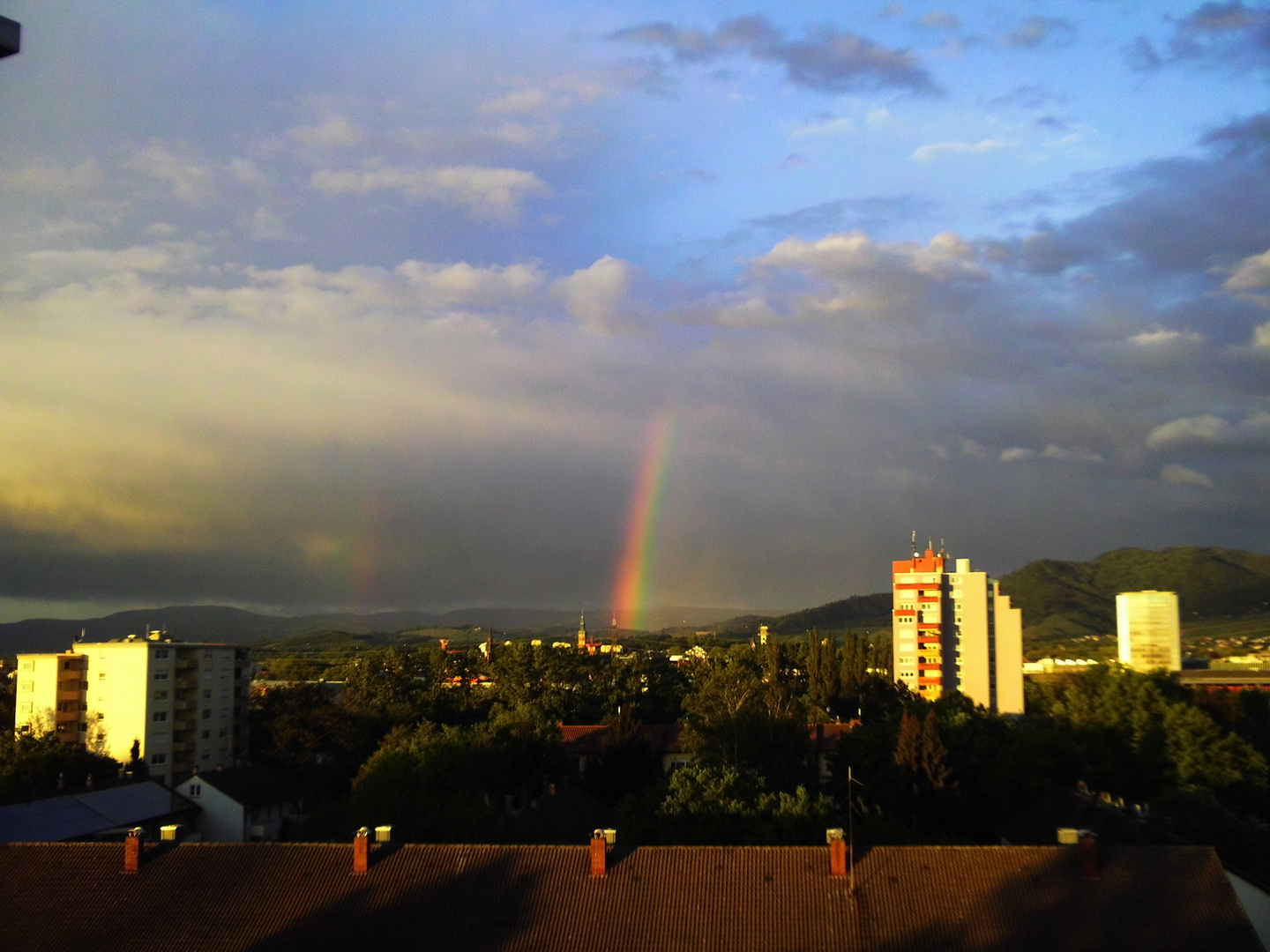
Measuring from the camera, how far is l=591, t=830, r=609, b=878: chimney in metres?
23.1

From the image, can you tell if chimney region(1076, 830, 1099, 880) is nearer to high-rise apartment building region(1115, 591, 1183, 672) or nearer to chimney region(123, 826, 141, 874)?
chimney region(123, 826, 141, 874)

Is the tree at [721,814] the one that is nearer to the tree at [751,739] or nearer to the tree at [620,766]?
the tree at [751,739]

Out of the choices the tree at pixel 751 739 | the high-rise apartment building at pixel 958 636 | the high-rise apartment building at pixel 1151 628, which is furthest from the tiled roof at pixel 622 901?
the high-rise apartment building at pixel 1151 628

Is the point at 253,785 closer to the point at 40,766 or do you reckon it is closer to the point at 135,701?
the point at 40,766

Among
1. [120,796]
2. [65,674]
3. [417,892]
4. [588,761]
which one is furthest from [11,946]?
[65,674]

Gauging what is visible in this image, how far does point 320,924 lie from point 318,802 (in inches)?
1535

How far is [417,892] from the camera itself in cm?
2269

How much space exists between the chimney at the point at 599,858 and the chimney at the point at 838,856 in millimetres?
4881

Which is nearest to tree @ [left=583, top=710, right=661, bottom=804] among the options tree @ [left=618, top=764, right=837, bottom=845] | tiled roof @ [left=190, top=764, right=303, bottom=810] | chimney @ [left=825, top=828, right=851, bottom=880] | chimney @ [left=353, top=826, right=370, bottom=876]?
tiled roof @ [left=190, top=764, right=303, bottom=810]

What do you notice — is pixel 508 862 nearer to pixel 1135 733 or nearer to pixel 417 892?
pixel 417 892

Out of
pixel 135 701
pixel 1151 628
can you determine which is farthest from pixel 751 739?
pixel 1151 628

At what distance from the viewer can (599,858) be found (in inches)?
913

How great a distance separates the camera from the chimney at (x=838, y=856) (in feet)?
74.6

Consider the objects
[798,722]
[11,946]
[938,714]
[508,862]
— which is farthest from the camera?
[798,722]
